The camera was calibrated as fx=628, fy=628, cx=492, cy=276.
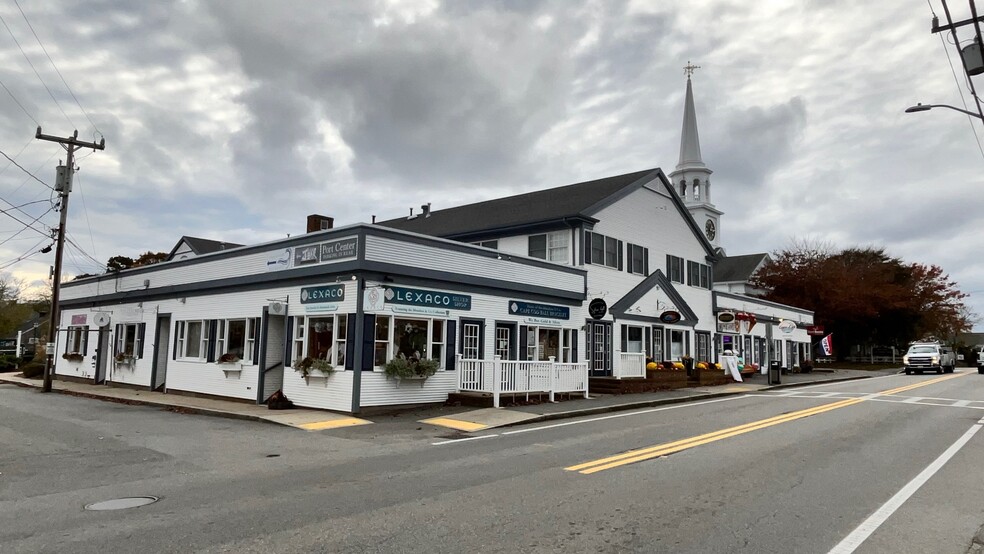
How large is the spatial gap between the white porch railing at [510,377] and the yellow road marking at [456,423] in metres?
2.34

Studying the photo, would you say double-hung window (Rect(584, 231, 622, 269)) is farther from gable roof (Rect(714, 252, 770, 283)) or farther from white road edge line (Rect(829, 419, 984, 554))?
gable roof (Rect(714, 252, 770, 283))

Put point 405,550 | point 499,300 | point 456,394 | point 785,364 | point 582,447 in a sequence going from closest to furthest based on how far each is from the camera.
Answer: point 405,550 < point 582,447 < point 456,394 < point 499,300 < point 785,364

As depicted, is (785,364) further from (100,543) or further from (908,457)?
(100,543)

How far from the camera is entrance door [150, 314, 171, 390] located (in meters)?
23.1

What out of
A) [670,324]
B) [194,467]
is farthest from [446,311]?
[670,324]

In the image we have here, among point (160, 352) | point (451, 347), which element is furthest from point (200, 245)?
point (451, 347)

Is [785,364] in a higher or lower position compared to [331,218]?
lower

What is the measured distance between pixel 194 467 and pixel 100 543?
3.72 metres

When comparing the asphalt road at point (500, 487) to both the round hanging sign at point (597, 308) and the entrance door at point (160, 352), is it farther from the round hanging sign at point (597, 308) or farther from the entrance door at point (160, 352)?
the round hanging sign at point (597, 308)

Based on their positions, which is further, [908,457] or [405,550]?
[908,457]

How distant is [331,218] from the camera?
28.1 m

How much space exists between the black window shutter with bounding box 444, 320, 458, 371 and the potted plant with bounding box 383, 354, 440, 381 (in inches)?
30.4

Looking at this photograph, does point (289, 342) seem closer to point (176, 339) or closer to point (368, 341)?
point (368, 341)

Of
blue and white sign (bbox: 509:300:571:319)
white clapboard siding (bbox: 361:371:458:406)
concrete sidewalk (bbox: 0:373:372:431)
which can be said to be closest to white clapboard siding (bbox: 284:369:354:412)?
concrete sidewalk (bbox: 0:373:372:431)
